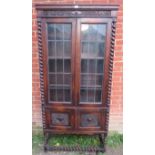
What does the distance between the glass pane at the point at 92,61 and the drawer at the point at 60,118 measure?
21cm

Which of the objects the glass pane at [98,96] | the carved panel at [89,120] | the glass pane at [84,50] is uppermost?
the glass pane at [84,50]

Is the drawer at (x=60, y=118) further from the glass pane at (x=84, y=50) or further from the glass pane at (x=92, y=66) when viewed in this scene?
the glass pane at (x=84, y=50)

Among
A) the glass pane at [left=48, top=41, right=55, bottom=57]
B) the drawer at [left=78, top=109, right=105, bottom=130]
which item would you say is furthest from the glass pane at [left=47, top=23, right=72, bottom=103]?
the drawer at [left=78, top=109, right=105, bottom=130]

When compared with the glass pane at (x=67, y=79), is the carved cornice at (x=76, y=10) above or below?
above

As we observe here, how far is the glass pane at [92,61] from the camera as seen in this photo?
2293mm

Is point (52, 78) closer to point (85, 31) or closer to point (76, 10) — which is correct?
point (85, 31)

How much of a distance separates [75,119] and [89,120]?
0.15 metres

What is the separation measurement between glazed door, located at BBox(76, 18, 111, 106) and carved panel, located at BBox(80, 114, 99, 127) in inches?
5.2

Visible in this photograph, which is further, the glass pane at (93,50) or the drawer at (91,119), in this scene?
the drawer at (91,119)

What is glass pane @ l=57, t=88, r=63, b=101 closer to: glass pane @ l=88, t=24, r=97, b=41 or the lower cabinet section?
the lower cabinet section

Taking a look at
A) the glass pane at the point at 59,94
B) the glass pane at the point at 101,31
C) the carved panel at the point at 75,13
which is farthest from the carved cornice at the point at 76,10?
the glass pane at the point at 59,94

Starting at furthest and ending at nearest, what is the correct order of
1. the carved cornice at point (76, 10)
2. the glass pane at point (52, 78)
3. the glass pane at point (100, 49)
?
the glass pane at point (52, 78)
the glass pane at point (100, 49)
the carved cornice at point (76, 10)
